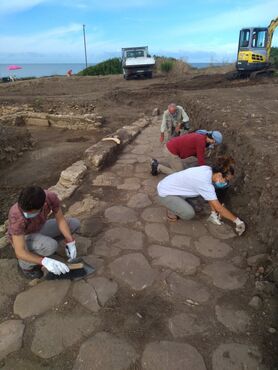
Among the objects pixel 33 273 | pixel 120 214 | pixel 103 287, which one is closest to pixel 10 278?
pixel 33 273

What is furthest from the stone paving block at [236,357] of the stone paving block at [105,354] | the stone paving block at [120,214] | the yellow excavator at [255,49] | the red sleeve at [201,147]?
the yellow excavator at [255,49]

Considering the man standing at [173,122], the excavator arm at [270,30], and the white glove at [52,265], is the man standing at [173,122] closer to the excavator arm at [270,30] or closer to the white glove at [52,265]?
the white glove at [52,265]

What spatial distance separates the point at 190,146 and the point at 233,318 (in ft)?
8.88

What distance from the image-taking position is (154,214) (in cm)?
407

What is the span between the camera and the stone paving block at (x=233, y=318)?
246cm

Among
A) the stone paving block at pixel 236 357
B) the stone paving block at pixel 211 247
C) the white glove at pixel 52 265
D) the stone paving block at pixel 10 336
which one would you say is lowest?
the stone paving block at pixel 236 357

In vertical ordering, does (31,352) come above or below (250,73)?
below

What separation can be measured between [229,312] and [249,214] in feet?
4.79

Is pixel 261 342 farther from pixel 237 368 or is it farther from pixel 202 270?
pixel 202 270

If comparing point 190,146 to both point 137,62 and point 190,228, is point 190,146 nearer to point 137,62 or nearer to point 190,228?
point 190,228

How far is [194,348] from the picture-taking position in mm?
2283

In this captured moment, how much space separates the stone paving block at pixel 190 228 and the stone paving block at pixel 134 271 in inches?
26.3

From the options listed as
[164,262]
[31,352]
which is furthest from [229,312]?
[31,352]

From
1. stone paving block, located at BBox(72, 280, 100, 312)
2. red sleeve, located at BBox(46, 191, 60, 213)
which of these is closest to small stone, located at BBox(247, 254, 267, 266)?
stone paving block, located at BBox(72, 280, 100, 312)
